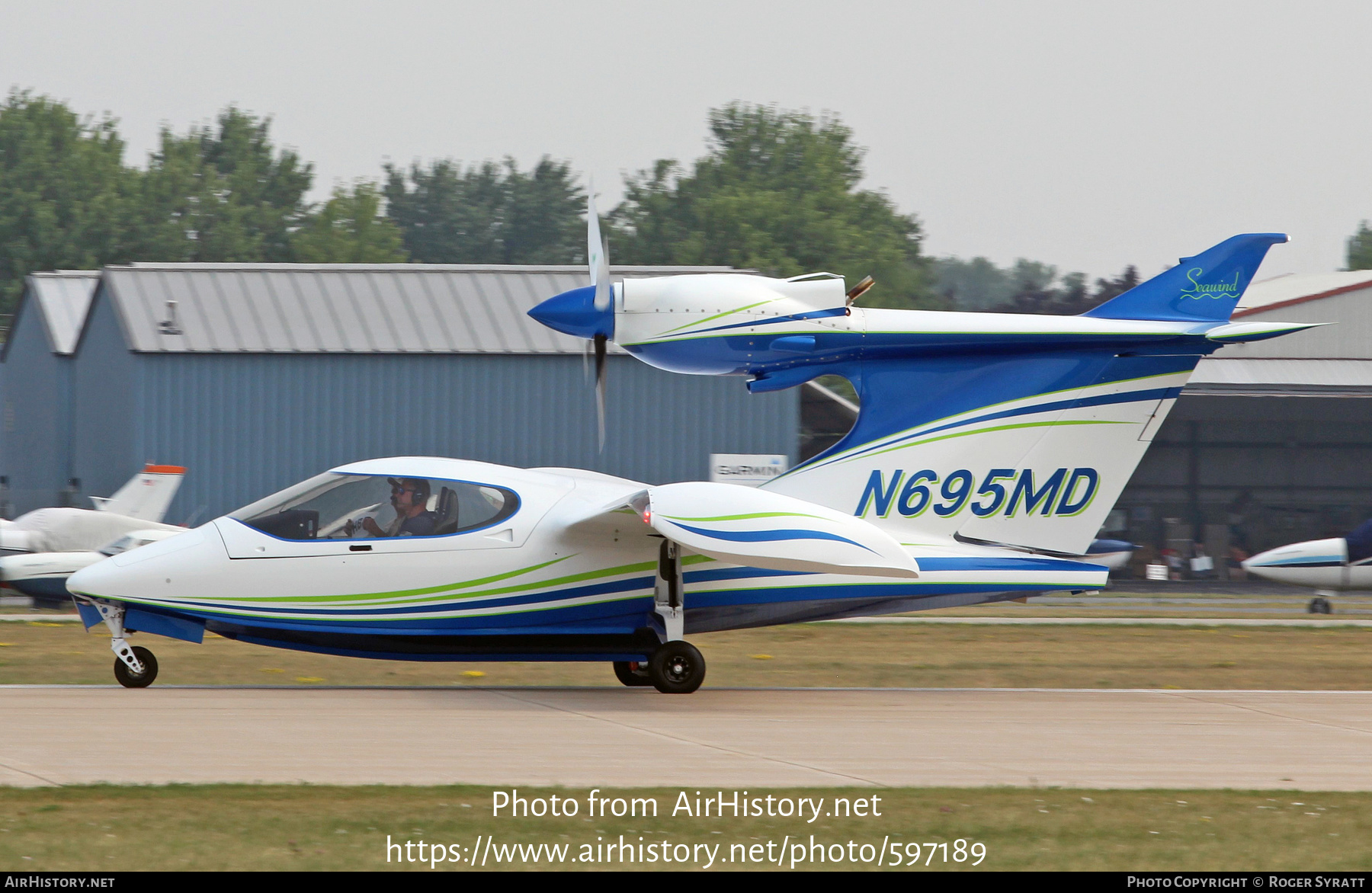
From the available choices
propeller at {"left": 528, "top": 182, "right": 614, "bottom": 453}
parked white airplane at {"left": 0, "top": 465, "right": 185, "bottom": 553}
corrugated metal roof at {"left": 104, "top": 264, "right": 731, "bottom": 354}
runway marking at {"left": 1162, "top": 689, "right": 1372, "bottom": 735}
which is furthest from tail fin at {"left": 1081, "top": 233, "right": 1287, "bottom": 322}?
corrugated metal roof at {"left": 104, "top": 264, "right": 731, "bottom": 354}

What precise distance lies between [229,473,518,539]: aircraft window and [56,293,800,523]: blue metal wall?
20.1 metres

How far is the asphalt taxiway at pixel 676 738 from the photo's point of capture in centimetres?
985

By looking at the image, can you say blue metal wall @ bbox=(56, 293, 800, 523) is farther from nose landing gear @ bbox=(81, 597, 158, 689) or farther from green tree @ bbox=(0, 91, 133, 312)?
green tree @ bbox=(0, 91, 133, 312)

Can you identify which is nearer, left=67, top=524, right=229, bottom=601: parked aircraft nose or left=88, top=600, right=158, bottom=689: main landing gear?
left=67, top=524, right=229, bottom=601: parked aircraft nose

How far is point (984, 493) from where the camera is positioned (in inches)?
582

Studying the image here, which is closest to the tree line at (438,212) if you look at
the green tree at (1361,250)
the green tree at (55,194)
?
the green tree at (55,194)

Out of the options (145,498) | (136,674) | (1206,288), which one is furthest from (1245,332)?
(145,498)

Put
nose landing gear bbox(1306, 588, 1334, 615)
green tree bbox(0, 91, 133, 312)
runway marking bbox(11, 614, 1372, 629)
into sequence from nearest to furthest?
runway marking bbox(11, 614, 1372, 629), nose landing gear bbox(1306, 588, 1334, 615), green tree bbox(0, 91, 133, 312)

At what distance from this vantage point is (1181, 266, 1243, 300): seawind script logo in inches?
574

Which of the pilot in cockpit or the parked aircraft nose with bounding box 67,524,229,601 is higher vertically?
the pilot in cockpit

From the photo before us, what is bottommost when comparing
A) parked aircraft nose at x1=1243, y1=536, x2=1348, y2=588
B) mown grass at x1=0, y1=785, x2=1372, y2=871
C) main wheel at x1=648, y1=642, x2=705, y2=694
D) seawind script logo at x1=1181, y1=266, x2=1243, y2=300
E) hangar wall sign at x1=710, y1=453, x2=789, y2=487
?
parked aircraft nose at x1=1243, y1=536, x2=1348, y2=588

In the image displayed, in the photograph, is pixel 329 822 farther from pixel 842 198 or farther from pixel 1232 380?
pixel 842 198

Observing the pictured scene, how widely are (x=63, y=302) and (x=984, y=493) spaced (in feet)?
112

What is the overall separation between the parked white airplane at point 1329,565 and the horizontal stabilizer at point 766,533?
21.9 m
